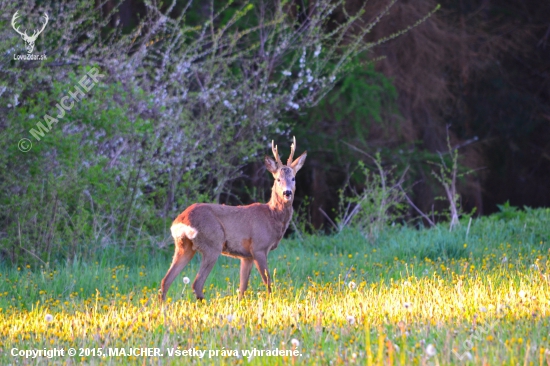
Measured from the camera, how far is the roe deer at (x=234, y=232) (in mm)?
6934

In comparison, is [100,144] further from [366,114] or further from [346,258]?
[366,114]

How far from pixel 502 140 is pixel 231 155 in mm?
9493

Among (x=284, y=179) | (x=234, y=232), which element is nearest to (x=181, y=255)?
(x=234, y=232)

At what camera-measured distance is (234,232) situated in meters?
7.19

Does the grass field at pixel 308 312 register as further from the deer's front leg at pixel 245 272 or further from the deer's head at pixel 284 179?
the deer's head at pixel 284 179

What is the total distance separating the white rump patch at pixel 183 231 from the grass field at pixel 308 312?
0.60 meters

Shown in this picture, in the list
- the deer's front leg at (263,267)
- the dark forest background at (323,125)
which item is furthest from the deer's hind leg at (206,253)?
the dark forest background at (323,125)

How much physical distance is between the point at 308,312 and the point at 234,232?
62.7 inches

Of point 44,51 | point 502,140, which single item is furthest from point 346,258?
point 502,140

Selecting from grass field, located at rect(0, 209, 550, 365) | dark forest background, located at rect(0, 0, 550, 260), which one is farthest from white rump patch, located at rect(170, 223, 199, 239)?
dark forest background, located at rect(0, 0, 550, 260)

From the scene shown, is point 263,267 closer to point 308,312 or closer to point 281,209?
point 281,209

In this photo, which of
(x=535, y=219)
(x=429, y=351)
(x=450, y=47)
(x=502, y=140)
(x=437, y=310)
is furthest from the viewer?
(x=502, y=140)

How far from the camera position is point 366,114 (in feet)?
48.8

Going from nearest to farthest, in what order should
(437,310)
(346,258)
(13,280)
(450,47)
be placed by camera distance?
(437,310), (13,280), (346,258), (450,47)
